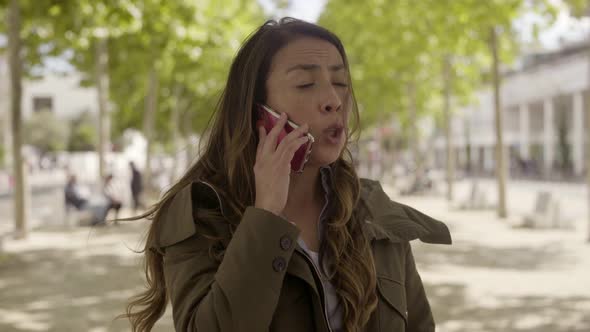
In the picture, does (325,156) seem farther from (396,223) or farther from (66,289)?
(66,289)

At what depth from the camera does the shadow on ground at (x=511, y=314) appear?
6582 millimetres

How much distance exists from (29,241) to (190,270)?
1309cm

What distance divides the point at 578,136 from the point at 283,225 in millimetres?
51579

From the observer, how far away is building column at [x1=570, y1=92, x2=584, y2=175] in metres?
48.4

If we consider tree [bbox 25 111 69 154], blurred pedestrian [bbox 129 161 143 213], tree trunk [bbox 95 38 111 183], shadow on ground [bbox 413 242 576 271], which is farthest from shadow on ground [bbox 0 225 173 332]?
tree [bbox 25 111 69 154]

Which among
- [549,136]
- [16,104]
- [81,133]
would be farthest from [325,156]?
[81,133]

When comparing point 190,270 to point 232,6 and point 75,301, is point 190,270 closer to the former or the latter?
point 75,301

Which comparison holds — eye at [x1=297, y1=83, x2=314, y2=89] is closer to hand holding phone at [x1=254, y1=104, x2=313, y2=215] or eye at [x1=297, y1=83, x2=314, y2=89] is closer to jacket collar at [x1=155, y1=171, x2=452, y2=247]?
hand holding phone at [x1=254, y1=104, x2=313, y2=215]

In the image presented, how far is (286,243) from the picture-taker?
1740mm

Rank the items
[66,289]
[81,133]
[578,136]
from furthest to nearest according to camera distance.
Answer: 1. [81,133]
2. [578,136]
3. [66,289]

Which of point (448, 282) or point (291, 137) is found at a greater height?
point (291, 137)

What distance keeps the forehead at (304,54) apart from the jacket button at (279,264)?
1.80 ft

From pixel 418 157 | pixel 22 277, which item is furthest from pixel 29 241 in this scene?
pixel 418 157

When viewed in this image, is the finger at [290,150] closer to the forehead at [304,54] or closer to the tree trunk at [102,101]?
A: the forehead at [304,54]
